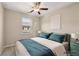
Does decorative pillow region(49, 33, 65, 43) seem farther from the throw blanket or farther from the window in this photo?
the window

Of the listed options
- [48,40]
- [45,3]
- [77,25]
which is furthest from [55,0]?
[48,40]

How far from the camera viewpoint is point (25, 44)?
138cm

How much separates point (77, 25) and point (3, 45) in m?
1.24

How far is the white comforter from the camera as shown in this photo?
1.31 metres

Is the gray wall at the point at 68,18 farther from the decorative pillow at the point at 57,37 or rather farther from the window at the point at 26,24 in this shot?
the window at the point at 26,24

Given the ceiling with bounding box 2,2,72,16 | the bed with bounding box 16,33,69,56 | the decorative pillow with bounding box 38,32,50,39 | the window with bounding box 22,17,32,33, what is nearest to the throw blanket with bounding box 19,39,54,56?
the bed with bounding box 16,33,69,56

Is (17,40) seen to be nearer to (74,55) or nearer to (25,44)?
(25,44)

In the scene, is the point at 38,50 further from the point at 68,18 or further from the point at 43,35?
the point at 68,18

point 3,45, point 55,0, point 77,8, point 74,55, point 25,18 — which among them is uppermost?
point 55,0

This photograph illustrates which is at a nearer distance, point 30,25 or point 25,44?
point 25,44

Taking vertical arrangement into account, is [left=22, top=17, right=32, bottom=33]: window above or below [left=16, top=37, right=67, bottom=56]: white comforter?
above

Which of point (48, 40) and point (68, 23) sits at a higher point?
point (68, 23)

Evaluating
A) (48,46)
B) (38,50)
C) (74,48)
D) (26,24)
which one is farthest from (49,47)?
Result: (26,24)

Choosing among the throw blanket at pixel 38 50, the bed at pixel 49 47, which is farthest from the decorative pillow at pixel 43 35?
the throw blanket at pixel 38 50
